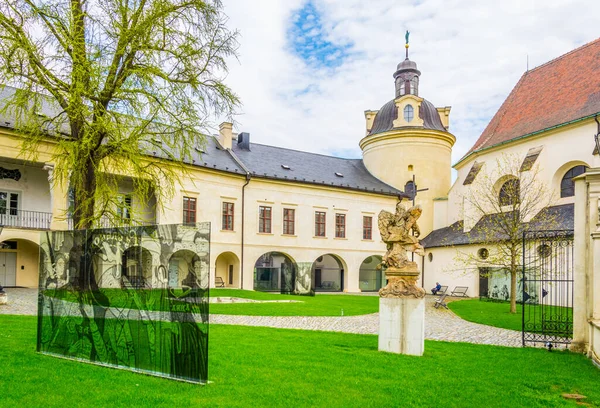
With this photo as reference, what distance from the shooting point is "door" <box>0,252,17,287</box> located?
2402cm

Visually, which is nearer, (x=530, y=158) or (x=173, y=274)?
(x=173, y=274)

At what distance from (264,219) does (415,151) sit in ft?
44.6

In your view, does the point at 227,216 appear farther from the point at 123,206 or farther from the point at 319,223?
the point at 123,206

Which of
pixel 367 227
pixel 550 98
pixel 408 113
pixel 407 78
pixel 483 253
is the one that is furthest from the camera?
pixel 407 78

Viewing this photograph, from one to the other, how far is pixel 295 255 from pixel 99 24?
67.9 ft

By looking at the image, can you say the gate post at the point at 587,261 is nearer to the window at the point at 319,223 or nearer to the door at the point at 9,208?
the door at the point at 9,208

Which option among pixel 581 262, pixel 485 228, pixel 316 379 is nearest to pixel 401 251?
pixel 316 379

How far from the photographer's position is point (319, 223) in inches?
1347

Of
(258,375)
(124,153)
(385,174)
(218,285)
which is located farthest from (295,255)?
(258,375)

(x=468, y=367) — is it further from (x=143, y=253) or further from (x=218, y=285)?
(x=218, y=285)

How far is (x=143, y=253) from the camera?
→ 729 centimetres

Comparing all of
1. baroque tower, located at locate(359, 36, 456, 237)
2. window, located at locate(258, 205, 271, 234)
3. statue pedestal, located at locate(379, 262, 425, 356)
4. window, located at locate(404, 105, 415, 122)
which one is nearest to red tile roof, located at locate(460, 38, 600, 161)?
baroque tower, located at locate(359, 36, 456, 237)

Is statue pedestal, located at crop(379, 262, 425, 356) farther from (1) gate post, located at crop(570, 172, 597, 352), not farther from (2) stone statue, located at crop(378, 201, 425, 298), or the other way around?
(1) gate post, located at crop(570, 172, 597, 352)

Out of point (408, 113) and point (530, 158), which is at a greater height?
point (408, 113)
